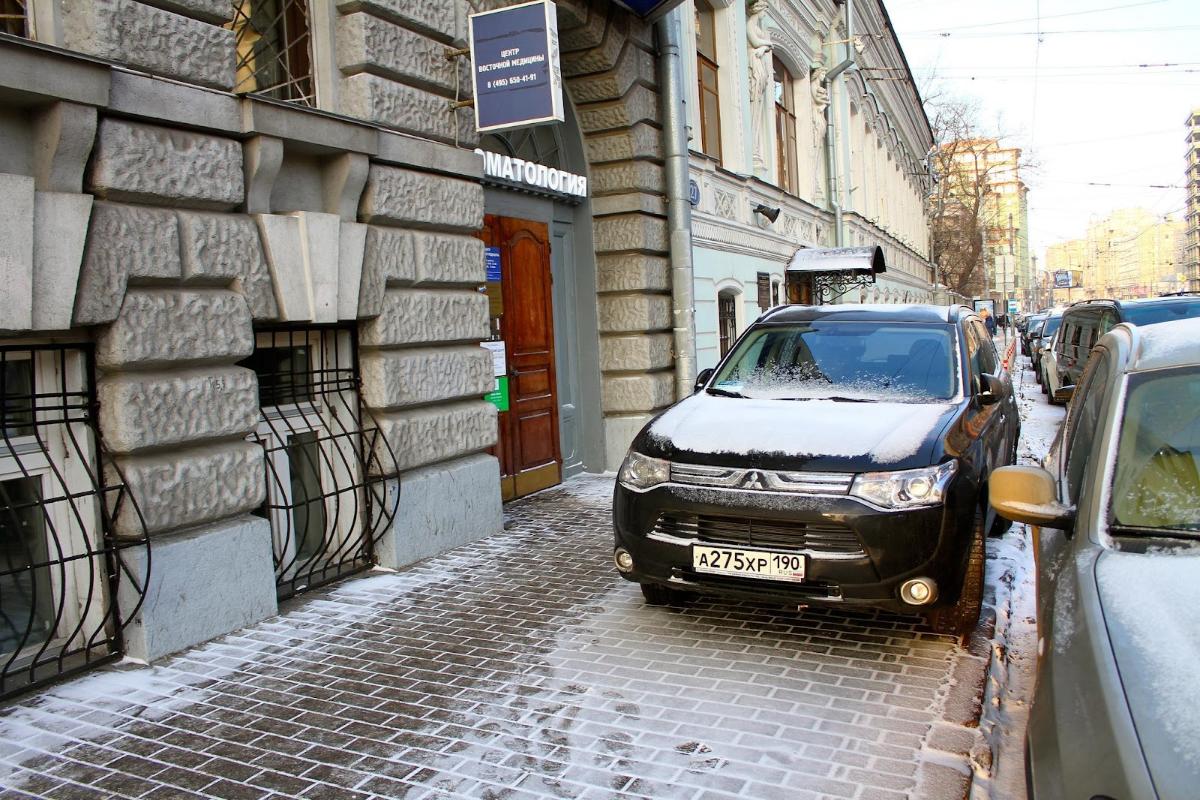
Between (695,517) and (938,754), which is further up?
(695,517)

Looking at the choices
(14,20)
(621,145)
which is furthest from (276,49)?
(621,145)

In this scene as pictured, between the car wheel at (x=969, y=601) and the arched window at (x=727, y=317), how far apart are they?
27.0ft

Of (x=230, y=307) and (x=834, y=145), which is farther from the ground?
(x=834, y=145)

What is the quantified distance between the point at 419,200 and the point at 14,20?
2536 mm

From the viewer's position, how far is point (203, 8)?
4.82 meters

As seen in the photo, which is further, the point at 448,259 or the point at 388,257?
the point at 448,259

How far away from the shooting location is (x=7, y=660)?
172 inches

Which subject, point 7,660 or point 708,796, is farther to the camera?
point 7,660

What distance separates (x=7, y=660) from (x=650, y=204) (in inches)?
290

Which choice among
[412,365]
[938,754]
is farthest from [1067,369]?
[938,754]

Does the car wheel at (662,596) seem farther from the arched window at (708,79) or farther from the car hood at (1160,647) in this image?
the arched window at (708,79)

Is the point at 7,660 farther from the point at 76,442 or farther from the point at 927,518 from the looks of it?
the point at 927,518

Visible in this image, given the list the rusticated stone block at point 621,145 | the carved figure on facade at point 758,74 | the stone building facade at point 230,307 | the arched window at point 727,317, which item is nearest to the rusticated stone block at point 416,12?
the stone building facade at point 230,307

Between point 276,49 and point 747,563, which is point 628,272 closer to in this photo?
point 276,49
